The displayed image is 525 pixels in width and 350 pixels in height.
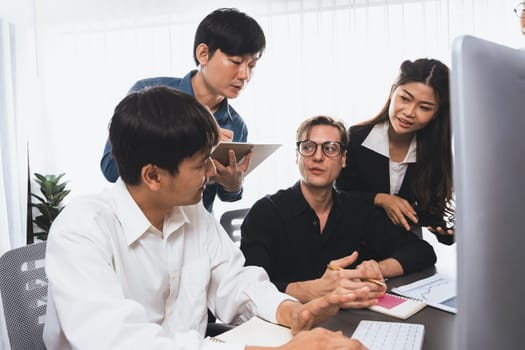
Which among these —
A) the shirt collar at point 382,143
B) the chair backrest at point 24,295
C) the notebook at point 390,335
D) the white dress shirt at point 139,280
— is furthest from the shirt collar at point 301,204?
the chair backrest at point 24,295

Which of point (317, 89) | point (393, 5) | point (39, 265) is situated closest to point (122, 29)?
point (317, 89)

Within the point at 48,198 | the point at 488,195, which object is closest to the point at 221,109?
the point at 488,195

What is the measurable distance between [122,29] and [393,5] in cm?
219

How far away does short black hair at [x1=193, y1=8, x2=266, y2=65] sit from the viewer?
1.70 m

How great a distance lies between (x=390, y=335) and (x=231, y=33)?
1.20 m

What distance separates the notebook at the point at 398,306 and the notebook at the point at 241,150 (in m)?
0.63

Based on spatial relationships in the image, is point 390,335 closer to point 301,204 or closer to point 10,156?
point 301,204

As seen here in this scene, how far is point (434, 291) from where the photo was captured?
1.31m

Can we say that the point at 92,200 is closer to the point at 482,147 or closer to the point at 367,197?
the point at 482,147

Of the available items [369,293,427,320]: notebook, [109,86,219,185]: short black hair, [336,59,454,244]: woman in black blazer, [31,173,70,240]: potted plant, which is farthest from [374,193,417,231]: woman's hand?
[31,173,70,240]: potted plant

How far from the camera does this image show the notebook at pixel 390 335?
92 cm

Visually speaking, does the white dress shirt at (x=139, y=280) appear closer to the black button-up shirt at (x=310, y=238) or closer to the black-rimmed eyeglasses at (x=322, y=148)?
the black button-up shirt at (x=310, y=238)

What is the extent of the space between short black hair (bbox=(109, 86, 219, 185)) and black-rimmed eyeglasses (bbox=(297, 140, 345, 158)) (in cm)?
61

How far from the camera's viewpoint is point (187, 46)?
371cm
